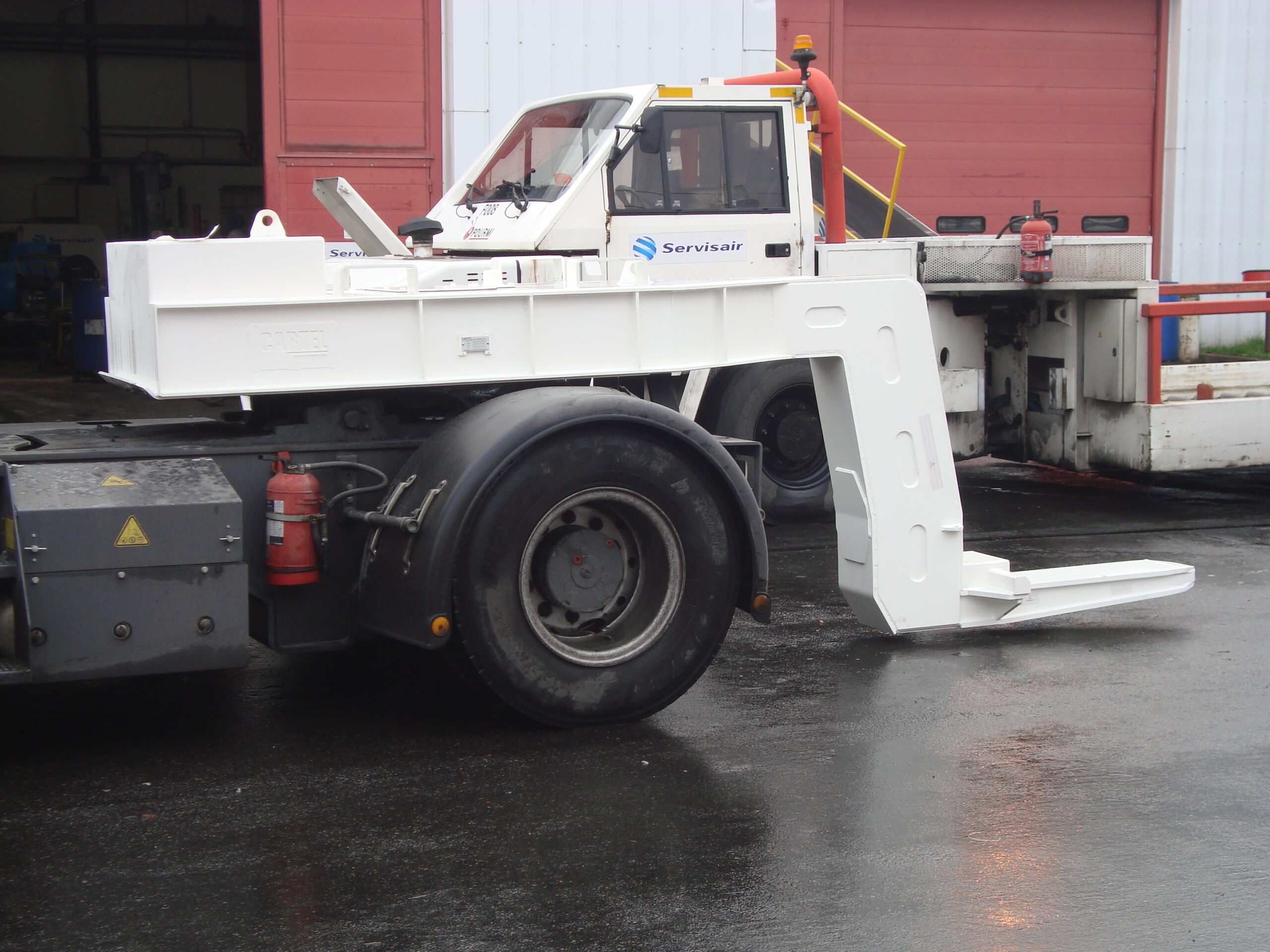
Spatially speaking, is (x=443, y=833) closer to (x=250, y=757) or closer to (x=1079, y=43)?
(x=250, y=757)

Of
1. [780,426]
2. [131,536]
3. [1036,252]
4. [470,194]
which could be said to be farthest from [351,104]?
[131,536]

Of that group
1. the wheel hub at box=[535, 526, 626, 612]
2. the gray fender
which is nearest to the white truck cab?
the gray fender

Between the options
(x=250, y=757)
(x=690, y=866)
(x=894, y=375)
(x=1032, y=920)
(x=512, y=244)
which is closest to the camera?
(x=1032, y=920)

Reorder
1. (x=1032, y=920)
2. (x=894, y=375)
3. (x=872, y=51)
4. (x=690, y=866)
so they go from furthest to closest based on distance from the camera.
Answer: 1. (x=872, y=51)
2. (x=894, y=375)
3. (x=690, y=866)
4. (x=1032, y=920)

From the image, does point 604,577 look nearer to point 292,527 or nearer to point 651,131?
point 292,527

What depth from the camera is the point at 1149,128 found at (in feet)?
51.9

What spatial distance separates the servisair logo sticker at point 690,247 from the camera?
27.0 ft

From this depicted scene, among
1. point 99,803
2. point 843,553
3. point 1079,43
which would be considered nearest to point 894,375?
point 843,553

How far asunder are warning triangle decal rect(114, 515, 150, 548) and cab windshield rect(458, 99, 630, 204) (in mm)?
4318

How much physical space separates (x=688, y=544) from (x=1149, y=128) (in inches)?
505

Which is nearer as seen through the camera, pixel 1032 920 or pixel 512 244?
pixel 1032 920

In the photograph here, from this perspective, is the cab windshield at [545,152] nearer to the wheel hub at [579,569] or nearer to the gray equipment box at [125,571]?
the wheel hub at [579,569]

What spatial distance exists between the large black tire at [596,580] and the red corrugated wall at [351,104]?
29.4 ft

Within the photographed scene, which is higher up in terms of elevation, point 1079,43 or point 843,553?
point 1079,43
